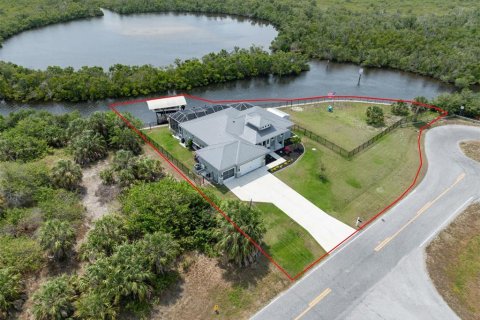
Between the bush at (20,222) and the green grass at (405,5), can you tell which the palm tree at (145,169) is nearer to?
the bush at (20,222)

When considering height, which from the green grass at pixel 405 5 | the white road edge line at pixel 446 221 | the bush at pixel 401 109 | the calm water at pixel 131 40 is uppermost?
the green grass at pixel 405 5

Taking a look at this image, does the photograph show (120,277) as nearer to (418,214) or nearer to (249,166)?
(249,166)

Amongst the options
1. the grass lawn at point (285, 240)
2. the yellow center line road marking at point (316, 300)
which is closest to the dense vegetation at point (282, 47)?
the grass lawn at point (285, 240)

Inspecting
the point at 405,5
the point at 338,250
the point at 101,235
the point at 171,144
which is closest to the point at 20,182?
the point at 101,235

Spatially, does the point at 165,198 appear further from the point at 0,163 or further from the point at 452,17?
the point at 452,17

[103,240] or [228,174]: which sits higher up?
[103,240]

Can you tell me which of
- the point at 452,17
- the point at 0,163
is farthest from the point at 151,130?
the point at 452,17

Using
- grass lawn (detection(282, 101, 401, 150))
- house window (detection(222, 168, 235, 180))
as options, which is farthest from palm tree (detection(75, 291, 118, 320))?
grass lawn (detection(282, 101, 401, 150))
